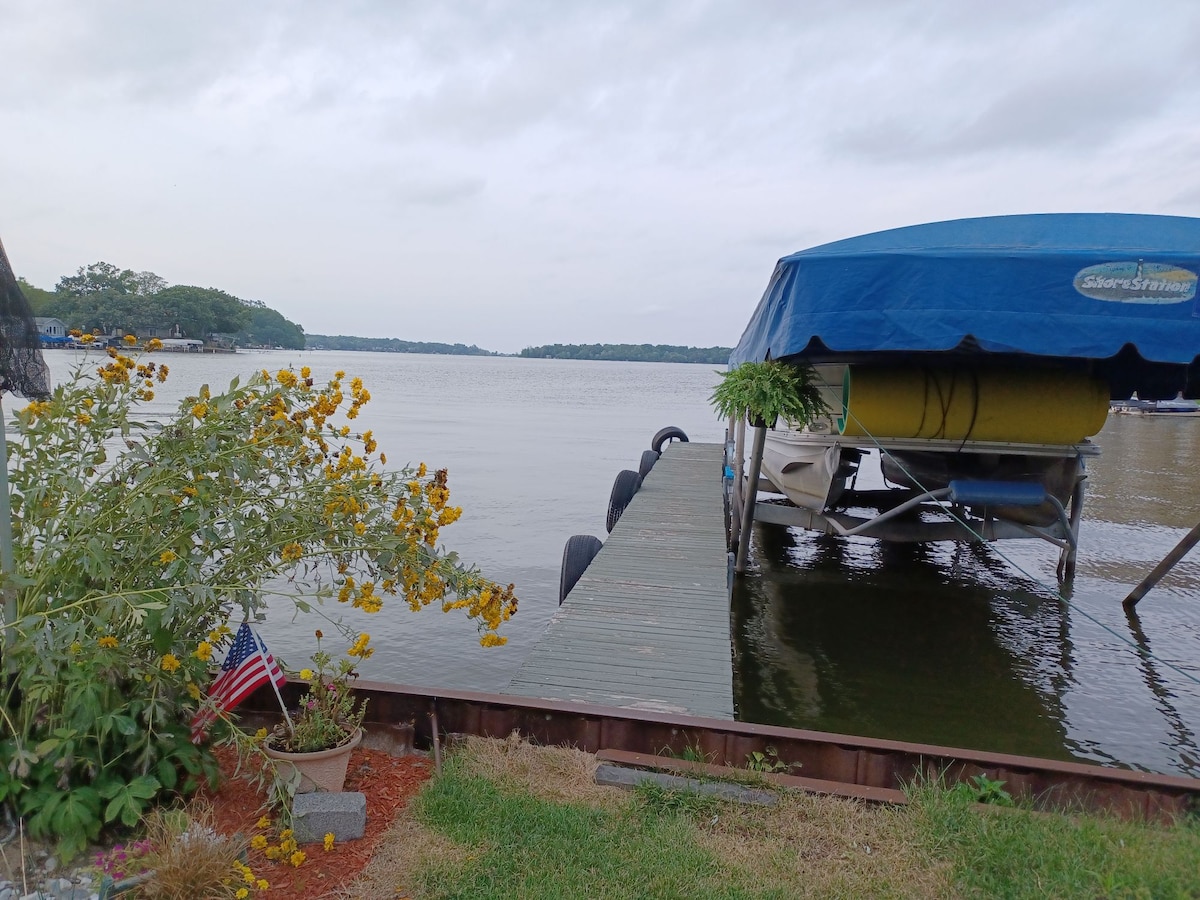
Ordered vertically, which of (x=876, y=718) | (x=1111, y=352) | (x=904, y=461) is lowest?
(x=876, y=718)

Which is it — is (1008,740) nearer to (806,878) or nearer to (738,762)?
(738,762)

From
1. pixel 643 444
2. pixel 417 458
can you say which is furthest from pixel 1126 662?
pixel 643 444

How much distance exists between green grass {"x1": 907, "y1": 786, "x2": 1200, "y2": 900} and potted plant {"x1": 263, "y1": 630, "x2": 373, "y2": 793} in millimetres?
2189

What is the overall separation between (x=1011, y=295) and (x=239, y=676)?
16.1ft

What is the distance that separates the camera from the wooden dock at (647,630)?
4176mm

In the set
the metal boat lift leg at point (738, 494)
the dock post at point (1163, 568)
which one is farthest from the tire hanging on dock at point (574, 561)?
the dock post at point (1163, 568)

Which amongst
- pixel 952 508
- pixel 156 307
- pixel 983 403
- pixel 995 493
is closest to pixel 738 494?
pixel 952 508

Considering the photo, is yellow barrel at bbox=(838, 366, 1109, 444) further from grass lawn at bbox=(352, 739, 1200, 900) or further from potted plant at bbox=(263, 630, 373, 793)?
potted plant at bbox=(263, 630, 373, 793)

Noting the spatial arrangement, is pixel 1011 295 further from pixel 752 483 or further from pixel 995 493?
pixel 752 483

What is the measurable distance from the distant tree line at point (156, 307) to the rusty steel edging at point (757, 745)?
25347 mm

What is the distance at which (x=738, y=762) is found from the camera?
3.46 m

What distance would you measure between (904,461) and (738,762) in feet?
14.9

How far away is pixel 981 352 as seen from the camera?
6250mm

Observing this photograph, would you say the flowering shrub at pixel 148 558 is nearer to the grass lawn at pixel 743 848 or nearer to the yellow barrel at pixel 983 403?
the grass lawn at pixel 743 848
